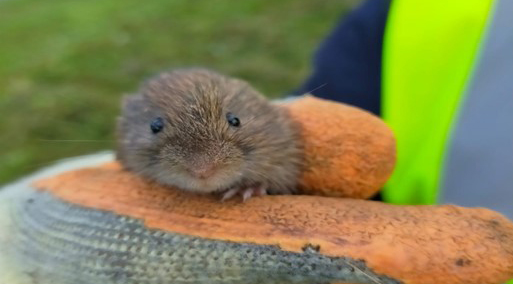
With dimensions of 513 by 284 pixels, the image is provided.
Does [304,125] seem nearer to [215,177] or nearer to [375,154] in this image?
[375,154]

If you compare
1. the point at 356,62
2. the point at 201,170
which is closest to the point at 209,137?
the point at 201,170

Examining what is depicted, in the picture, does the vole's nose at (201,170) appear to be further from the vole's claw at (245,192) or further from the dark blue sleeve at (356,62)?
the dark blue sleeve at (356,62)

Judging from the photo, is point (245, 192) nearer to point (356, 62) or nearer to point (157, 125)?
point (157, 125)

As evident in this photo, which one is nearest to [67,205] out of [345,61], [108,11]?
[345,61]

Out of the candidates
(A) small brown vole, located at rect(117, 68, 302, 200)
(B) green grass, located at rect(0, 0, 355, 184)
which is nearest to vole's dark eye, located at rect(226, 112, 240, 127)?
(A) small brown vole, located at rect(117, 68, 302, 200)

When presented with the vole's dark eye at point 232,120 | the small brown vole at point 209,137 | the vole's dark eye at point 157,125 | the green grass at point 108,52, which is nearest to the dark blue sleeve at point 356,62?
the small brown vole at point 209,137
